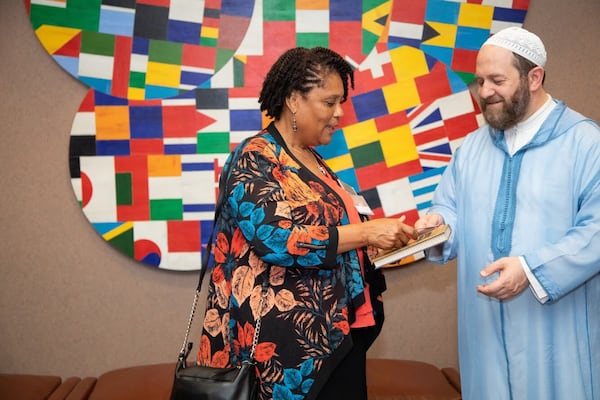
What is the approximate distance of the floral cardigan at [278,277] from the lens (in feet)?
6.10

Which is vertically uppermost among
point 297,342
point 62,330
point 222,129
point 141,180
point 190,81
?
point 190,81

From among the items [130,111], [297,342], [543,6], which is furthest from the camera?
[543,6]

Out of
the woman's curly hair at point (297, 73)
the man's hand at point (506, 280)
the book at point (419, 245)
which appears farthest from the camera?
the woman's curly hair at point (297, 73)

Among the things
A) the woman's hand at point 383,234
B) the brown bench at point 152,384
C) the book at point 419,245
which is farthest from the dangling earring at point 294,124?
the brown bench at point 152,384

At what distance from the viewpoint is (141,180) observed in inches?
117

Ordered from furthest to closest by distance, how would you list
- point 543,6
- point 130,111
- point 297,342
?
point 543,6
point 130,111
point 297,342

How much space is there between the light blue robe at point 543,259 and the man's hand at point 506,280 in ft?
0.15

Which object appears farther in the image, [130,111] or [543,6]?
[543,6]

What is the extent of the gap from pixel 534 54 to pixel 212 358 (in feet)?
4.77

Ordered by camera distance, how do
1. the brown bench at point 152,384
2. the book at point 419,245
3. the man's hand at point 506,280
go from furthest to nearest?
the brown bench at point 152,384 < the book at point 419,245 < the man's hand at point 506,280

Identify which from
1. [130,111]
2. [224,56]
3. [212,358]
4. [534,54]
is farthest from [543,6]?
[212,358]

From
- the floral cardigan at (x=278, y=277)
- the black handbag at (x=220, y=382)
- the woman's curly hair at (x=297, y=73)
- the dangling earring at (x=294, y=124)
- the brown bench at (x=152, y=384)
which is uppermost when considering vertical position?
the woman's curly hair at (x=297, y=73)

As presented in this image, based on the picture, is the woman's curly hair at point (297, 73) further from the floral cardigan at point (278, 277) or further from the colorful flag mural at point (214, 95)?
the colorful flag mural at point (214, 95)

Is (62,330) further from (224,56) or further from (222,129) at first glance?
(224,56)
